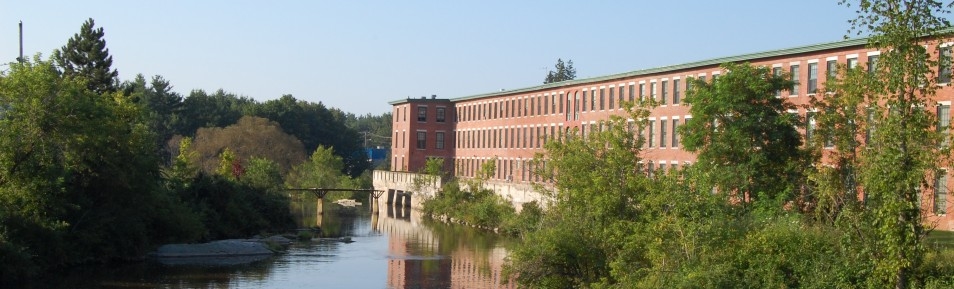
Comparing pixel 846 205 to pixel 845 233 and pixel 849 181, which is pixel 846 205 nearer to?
pixel 845 233

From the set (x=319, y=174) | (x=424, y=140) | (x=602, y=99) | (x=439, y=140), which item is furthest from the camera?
(x=319, y=174)

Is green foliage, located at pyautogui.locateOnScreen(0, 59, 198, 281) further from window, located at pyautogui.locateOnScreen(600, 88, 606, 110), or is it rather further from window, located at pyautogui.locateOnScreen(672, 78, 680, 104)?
window, located at pyautogui.locateOnScreen(600, 88, 606, 110)

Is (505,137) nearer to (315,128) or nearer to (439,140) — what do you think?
(439,140)

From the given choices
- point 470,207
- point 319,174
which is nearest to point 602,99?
point 470,207

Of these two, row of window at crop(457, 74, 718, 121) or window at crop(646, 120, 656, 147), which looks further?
window at crop(646, 120, 656, 147)

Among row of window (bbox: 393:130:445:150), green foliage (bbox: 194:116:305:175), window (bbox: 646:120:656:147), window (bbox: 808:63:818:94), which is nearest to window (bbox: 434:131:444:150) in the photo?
row of window (bbox: 393:130:445:150)

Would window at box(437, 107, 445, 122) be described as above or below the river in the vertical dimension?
above

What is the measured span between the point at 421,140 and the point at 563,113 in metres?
30.0

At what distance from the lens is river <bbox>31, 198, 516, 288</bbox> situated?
1804 inches

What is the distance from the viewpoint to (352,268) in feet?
174

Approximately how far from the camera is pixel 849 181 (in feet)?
114

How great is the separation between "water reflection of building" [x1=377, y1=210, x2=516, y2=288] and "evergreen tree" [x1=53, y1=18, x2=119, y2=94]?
22268 mm

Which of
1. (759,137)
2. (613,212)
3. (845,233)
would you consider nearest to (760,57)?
(759,137)

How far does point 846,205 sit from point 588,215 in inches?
590
